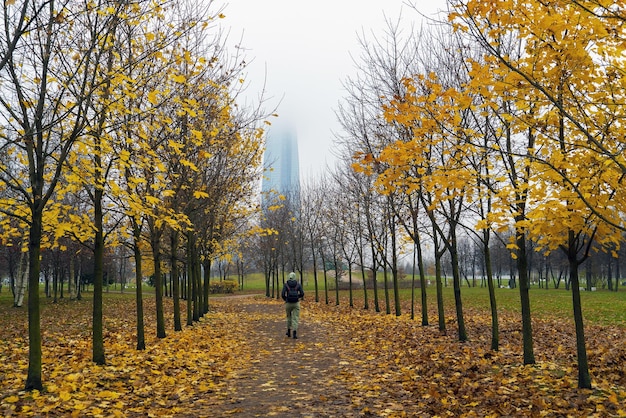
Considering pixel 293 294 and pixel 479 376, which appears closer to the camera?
pixel 479 376

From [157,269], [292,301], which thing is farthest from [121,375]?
[292,301]

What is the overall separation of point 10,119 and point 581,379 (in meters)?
8.83

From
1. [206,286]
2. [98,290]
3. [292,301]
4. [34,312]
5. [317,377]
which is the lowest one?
[317,377]

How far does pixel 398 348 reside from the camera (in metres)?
9.58

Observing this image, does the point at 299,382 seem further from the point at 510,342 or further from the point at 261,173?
the point at 261,173

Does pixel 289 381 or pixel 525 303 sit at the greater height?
pixel 525 303

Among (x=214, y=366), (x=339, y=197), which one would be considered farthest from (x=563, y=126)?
(x=339, y=197)

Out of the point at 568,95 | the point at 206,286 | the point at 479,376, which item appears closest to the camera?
the point at 568,95

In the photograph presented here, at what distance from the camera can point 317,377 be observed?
723cm

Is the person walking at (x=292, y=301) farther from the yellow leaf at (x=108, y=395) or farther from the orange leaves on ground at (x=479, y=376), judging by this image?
the yellow leaf at (x=108, y=395)

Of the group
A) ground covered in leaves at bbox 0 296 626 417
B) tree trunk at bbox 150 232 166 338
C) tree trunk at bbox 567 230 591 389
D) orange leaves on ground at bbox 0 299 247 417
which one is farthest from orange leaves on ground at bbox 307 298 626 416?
tree trunk at bbox 150 232 166 338

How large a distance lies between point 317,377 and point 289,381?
52 cm

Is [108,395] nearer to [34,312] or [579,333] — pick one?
[34,312]

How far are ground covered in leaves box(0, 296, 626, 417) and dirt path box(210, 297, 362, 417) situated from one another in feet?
0.06
